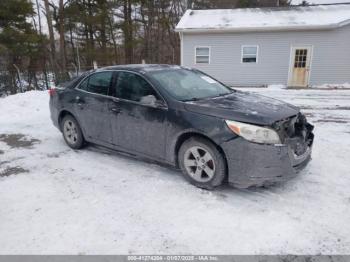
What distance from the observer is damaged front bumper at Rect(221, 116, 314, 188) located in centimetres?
327

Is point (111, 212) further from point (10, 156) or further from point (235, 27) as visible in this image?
point (235, 27)

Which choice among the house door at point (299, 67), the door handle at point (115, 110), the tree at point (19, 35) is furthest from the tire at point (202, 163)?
the tree at point (19, 35)

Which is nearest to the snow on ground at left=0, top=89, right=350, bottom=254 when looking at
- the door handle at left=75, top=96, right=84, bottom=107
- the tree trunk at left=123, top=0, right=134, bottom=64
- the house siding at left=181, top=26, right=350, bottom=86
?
the door handle at left=75, top=96, right=84, bottom=107

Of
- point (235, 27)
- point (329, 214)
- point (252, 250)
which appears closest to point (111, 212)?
point (252, 250)

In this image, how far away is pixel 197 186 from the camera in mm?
3779

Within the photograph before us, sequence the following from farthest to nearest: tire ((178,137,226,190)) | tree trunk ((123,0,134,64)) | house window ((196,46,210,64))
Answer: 1. tree trunk ((123,0,134,64))
2. house window ((196,46,210,64))
3. tire ((178,137,226,190))

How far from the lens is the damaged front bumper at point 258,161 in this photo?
3.27m

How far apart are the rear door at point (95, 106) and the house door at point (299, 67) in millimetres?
13615

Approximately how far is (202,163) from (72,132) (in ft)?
9.35

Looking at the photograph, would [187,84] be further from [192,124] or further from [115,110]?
[115,110]

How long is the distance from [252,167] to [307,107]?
6.76 m

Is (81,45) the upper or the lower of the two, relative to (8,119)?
upper

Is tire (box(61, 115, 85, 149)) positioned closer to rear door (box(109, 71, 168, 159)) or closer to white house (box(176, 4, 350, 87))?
rear door (box(109, 71, 168, 159))

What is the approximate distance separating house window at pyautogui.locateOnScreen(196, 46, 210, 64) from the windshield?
12144 mm
